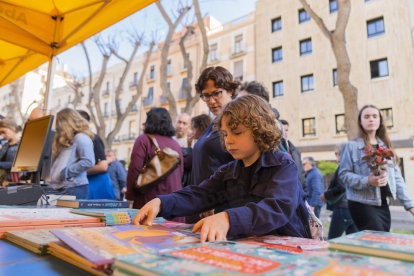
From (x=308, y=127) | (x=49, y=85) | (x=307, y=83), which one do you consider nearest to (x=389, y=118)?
(x=308, y=127)

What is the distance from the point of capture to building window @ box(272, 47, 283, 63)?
59.6 ft

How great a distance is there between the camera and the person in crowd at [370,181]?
2584 millimetres

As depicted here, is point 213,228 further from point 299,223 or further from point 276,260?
point 299,223

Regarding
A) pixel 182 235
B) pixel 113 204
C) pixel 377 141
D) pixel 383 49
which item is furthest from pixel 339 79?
pixel 383 49

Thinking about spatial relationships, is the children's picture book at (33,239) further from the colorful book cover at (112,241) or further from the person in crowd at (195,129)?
the person in crowd at (195,129)

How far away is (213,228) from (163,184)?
2.01 m

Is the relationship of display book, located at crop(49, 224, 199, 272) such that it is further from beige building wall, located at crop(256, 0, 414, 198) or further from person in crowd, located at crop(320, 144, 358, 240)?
beige building wall, located at crop(256, 0, 414, 198)

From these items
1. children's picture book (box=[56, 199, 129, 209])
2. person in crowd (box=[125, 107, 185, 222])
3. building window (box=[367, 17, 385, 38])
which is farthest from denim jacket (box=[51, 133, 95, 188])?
building window (box=[367, 17, 385, 38])

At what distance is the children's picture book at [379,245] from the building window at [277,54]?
1829 centimetres

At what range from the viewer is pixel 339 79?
570 cm

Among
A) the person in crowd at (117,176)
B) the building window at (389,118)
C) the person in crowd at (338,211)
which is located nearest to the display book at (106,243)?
the person in crowd at (338,211)

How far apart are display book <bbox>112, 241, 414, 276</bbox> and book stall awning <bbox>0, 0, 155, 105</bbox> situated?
8.44 feet

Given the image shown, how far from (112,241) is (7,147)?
3.85 m

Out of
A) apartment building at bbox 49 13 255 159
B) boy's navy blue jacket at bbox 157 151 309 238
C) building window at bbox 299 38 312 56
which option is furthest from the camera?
apartment building at bbox 49 13 255 159
